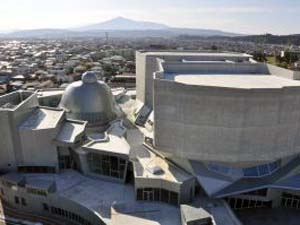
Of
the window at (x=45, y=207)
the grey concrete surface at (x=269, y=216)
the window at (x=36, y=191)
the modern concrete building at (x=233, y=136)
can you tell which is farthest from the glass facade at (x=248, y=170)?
the window at (x=45, y=207)

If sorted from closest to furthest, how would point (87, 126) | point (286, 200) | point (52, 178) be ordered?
point (286, 200), point (52, 178), point (87, 126)

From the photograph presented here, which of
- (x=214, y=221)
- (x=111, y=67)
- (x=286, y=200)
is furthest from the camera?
(x=111, y=67)

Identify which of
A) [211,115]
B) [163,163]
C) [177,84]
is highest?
[177,84]

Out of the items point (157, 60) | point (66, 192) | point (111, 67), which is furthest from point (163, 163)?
point (111, 67)

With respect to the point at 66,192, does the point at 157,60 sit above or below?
above

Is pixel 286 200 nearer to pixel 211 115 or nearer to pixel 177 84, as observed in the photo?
pixel 211 115

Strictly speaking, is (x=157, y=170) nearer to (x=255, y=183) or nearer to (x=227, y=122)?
(x=227, y=122)

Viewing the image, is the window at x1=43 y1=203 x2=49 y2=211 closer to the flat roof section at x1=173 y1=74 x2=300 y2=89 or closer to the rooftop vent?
the rooftop vent
